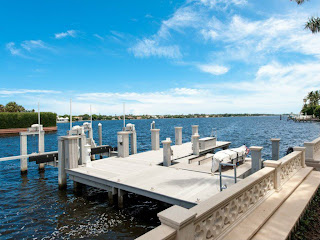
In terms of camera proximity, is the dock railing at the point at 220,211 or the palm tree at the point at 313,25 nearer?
the dock railing at the point at 220,211

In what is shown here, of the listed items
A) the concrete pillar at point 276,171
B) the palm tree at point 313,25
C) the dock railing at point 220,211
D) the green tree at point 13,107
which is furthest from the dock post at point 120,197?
the green tree at point 13,107

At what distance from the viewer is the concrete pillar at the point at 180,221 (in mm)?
2594

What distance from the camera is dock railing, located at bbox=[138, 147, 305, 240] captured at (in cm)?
264

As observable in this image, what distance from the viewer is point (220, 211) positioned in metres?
3.66

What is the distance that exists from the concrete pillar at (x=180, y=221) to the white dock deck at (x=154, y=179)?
145 inches

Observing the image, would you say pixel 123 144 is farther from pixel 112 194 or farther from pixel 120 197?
pixel 120 197

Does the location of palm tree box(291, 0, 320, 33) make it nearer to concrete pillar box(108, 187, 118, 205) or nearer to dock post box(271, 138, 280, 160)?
dock post box(271, 138, 280, 160)

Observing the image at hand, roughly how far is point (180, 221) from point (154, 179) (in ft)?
20.8

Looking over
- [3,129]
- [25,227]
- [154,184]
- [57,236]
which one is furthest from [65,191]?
[3,129]

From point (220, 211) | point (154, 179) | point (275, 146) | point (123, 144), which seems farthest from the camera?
point (123, 144)

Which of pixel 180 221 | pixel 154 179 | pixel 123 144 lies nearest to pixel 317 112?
pixel 123 144

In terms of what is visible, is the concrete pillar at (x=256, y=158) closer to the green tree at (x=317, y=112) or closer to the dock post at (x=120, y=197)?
the dock post at (x=120, y=197)

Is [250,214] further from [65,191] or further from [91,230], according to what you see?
[65,191]

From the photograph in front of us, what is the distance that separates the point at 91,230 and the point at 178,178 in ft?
12.6
